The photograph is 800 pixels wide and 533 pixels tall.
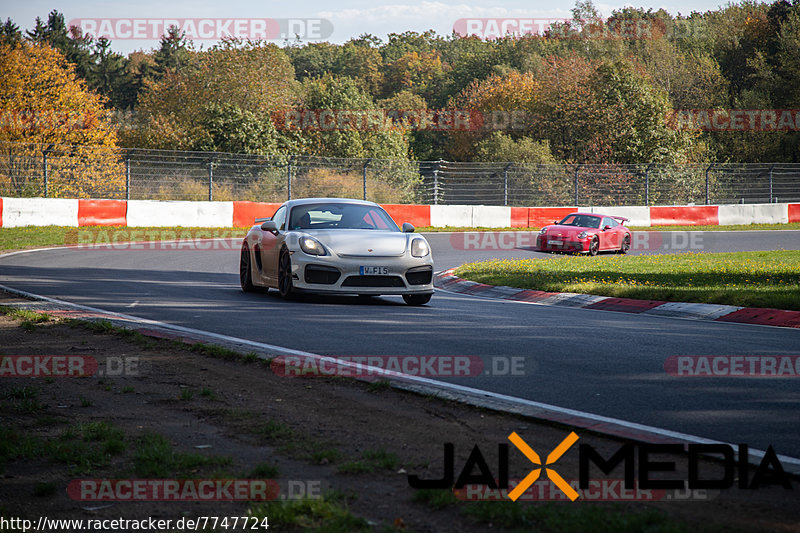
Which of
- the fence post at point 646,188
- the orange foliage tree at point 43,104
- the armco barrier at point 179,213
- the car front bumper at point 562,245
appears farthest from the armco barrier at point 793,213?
the orange foliage tree at point 43,104

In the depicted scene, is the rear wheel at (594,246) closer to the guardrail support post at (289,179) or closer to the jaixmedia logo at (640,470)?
the guardrail support post at (289,179)

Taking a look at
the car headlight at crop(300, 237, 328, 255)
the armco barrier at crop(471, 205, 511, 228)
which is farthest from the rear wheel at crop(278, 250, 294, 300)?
the armco barrier at crop(471, 205, 511, 228)

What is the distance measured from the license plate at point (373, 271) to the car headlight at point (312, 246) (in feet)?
1.78

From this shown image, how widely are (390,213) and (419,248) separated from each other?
20.9 m

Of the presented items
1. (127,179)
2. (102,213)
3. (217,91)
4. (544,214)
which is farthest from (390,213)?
(217,91)

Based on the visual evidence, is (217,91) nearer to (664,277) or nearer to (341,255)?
(664,277)

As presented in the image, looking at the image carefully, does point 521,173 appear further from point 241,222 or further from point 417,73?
point 417,73

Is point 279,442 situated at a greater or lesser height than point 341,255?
lesser

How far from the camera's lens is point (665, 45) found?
7569 centimetres

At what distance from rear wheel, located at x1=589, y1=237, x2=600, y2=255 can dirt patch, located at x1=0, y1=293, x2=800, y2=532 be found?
59.5 ft

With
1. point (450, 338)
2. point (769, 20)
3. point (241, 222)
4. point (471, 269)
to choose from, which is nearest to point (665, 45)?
point (769, 20)

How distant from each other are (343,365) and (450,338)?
1889 mm

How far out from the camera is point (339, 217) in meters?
12.3

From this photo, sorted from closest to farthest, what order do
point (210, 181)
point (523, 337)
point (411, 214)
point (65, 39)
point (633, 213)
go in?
point (523, 337) < point (210, 181) < point (411, 214) < point (633, 213) < point (65, 39)
